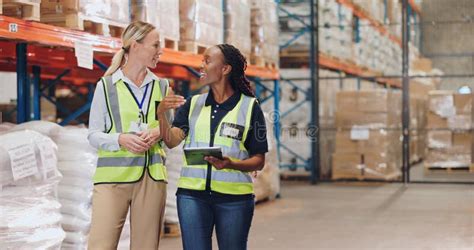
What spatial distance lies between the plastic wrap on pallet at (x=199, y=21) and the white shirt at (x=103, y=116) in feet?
14.5

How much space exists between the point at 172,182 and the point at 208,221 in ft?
14.0

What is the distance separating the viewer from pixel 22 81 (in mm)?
6012

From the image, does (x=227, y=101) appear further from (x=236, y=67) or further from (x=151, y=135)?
(x=151, y=135)

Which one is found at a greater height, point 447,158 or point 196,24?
point 196,24

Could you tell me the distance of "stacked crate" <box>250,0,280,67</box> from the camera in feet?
34.4

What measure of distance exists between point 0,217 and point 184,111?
71.1 inches

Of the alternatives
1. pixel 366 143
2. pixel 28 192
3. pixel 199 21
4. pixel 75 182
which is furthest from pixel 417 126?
pixel 28 192

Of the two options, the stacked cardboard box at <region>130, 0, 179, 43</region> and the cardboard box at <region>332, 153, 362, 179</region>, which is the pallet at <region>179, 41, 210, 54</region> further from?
the cardboard box at <region>332, 153, 362, 179</region>

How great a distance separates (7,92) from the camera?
12.7 meters

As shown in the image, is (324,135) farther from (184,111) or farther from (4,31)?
(184,111)

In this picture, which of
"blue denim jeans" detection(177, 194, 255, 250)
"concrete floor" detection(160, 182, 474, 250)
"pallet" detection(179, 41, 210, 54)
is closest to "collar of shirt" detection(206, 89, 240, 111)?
"blue denim jeans" detection(177, 194, 255, 250)

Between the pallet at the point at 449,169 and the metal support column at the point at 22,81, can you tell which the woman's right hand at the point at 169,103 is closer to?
the metal support column at the point at 22,81

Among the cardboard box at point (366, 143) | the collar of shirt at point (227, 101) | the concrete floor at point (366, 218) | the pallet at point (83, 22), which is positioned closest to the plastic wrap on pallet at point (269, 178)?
the concrete floor at point (366, 218)

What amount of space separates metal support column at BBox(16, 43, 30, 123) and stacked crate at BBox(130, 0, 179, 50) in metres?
1.32
